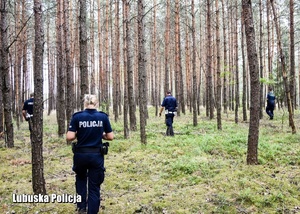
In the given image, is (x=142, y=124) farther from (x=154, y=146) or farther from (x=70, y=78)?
(x=70, y=78)

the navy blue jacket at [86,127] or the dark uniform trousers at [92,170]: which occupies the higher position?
the navy blue jacket at [86,127]

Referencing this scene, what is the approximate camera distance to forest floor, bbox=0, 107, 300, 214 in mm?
5207

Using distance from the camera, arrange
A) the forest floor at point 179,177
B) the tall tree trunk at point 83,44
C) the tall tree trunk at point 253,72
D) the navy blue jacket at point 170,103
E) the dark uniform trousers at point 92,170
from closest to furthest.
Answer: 1. the dark uniform trousers at point 92,170
2. the forest floor at point 179,177
3. the tall tree trunk at point 253,72
4. the tall tree trunk at point 83,44
5. the navy blue jacket at point 170,103

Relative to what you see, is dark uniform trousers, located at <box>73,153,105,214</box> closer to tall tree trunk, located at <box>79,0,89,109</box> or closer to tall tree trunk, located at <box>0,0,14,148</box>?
tall tree trunk, located at <box>79,0,89,109</box>

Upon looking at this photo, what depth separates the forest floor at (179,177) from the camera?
521cm

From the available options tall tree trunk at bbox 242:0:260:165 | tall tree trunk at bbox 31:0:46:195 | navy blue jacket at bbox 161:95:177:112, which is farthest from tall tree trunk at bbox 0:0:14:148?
tall tree trunk at bbox 242:0:260:165

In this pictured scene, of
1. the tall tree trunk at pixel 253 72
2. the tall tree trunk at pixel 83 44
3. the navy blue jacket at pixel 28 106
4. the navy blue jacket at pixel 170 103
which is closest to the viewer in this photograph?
the tall tree trunk at pixel 253 72

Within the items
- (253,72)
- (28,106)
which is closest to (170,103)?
(253,72)

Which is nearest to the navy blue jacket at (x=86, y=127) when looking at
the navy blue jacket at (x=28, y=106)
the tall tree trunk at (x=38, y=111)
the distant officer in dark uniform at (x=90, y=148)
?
the distant officer in dark uniform at (x=90, y=148)

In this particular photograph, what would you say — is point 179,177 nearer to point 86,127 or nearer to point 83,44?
point 86,127

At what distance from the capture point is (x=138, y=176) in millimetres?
7031

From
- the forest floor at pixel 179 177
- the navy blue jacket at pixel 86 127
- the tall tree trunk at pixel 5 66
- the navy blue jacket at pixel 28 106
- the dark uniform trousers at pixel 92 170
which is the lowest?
the forest floor at pixel 179 177

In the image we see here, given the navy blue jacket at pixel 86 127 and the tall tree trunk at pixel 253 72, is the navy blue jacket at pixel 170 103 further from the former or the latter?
the navy blue jacket at pixel 86 127

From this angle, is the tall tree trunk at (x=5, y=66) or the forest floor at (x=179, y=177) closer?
the forest floor at (x=179, y=177)
